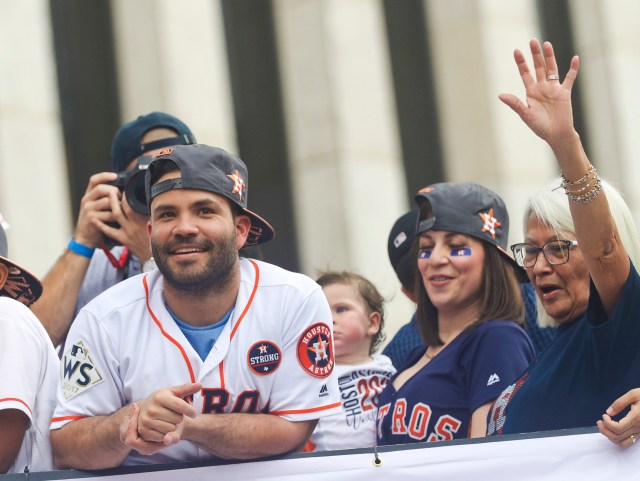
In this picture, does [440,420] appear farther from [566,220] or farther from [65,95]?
[65,95]

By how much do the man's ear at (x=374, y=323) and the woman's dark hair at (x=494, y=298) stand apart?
803 millimetres

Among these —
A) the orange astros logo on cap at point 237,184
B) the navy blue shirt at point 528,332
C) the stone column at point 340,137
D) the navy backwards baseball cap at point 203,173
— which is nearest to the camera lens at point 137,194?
the navy backwards baseball cap at point 203,173

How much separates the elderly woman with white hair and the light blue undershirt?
971 millimetres

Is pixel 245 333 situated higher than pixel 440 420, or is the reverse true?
pixel 245 333

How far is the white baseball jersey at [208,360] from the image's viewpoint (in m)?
3.40

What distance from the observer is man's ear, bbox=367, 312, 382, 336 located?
5.39 m

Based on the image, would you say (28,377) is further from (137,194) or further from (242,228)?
(137,194)

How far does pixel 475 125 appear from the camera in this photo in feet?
38.3

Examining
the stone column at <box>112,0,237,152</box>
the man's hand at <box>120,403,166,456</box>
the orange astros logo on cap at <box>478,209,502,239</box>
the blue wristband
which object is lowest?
the man's hand at <box>120,403,166,456</box>

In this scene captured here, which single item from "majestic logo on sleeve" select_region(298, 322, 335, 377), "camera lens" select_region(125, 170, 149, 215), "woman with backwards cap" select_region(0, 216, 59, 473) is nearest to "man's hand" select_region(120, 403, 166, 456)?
"woman with backwards cap" select_region(0, 216, 59, 473)

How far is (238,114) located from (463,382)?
9490 millimetres

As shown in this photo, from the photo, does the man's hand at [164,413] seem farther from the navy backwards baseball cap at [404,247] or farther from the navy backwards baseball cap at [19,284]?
the navy backwards baseball cap at [404,247]

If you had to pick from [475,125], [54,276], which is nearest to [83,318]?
[54,276]

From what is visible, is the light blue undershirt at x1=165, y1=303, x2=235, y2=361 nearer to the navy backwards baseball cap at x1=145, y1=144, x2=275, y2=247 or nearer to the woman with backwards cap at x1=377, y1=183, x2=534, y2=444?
the navy backwards baseball cap at x1=145, y1=144, x2=275, y2=247
